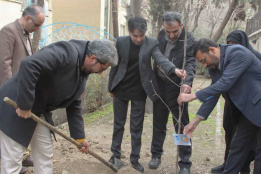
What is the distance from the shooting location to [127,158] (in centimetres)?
454

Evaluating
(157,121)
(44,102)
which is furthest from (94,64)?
(157,121)

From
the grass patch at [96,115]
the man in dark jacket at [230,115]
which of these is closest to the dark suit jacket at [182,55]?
the man in dark jacket at [230,115]

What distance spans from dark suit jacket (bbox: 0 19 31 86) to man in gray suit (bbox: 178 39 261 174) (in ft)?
6.75

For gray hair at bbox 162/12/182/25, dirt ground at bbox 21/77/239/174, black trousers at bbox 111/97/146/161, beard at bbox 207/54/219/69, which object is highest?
gray hair at bbox 162/12/182/25

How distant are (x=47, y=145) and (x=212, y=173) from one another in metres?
2.40

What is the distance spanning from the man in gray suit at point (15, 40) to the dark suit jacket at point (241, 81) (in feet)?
7.23

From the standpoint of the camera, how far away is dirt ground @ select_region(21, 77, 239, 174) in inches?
157

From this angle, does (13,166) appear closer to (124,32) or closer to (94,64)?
(94,64)

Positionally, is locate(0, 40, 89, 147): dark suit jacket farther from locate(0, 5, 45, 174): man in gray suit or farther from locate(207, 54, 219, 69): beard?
locate(207, 54, 219, 69): beard

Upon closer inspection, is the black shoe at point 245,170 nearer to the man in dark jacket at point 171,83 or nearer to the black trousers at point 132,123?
the man in dark jacket at point 171,83

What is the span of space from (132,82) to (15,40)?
5.22 ft

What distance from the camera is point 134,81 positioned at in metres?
4.03

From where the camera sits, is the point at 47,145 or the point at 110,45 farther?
the point at 47,145

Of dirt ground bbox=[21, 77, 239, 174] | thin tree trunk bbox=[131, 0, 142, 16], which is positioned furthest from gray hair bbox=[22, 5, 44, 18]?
thin tree trunk bbox=[131, 0, 142, 16]
